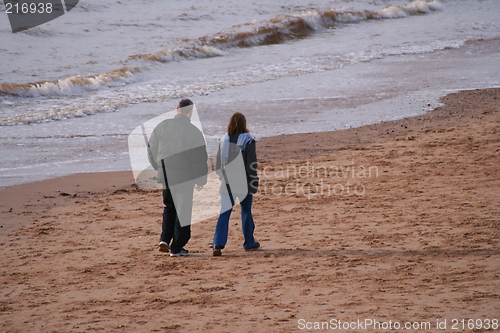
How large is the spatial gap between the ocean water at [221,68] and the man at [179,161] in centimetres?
426

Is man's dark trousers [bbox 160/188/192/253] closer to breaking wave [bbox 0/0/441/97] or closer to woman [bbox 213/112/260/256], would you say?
woman [bbox 213/112/260/256]

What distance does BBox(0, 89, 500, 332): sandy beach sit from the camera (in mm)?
4410

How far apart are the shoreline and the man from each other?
8.45 ft

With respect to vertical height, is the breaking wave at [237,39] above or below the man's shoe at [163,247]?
above

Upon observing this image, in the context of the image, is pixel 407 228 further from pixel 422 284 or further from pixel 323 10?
pixel 323 10

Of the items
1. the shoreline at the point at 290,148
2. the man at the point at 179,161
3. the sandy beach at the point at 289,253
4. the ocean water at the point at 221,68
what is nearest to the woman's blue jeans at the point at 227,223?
the sandy beach at the point at 289,253

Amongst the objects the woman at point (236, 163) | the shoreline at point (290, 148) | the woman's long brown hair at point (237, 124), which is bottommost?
the shoreline at point (290, 148)

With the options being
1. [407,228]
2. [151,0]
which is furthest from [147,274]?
[151,0]

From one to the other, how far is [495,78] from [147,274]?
14696 millimetres

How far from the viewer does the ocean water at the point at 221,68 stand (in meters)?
12.7

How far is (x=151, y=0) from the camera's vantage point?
35156 mm

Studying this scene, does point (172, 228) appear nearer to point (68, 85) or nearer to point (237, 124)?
point (237, 124)

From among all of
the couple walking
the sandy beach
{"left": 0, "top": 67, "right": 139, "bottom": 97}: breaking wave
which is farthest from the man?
{"left": 0, "top": 67, "right": 139, "bottom": 97}: breaking wave

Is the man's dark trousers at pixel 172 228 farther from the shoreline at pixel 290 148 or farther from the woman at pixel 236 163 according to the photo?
A: the shoreline at pixel 290 148
